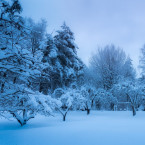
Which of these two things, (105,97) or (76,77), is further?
(105,97)

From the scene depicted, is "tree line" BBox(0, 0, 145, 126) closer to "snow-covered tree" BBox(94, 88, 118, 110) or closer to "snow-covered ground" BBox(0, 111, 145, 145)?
"snow-covered tree" BBox(94, 88, 118, 110)

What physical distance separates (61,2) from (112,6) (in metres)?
3.54

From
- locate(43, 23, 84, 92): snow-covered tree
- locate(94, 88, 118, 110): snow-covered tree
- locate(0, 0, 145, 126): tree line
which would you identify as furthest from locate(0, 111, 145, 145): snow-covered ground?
locate(94, 88, 118, 110): snow-covered tree

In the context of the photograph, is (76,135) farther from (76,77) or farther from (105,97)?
(105,97)

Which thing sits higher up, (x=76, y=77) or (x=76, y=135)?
(x=76, y=77)

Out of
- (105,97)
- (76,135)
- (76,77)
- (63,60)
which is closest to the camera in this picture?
(76,135)

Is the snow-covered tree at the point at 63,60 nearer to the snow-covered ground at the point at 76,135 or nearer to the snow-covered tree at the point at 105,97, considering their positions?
the snow-covered tree at the point at 105,97

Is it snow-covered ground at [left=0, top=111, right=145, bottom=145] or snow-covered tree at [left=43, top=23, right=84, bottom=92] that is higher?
snow-covered tree at [left=43, top=23, right=84, bottom=92]

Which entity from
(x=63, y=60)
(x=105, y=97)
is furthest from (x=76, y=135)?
(x=105, y=97)

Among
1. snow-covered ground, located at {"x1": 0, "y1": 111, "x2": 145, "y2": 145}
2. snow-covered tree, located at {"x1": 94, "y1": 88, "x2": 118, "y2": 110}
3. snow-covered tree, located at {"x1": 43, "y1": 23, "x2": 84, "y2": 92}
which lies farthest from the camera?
snow-covered tree, located at {"x1": 94, "y1": 88, "x2": 118, "y2": 110}

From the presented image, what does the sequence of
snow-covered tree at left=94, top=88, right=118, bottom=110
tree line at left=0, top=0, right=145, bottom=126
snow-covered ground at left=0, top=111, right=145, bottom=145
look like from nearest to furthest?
1. snow-covered ground at left=0, top=111, right=145, bottom=145
2. tree line at left=0, top=0, right=145, bottom=126
3. snow-covered tree at left=94, top=88, right=118, bottom=110

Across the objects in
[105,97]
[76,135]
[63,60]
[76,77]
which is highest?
[63,60]

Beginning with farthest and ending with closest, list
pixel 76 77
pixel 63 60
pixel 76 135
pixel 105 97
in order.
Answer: pixel 105 97, pixel 76 77, pixel 63 60, pixel 76 135

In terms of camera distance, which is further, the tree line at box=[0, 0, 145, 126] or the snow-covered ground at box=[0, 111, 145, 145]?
the tree line at box=[0, 0, 145, 126]
